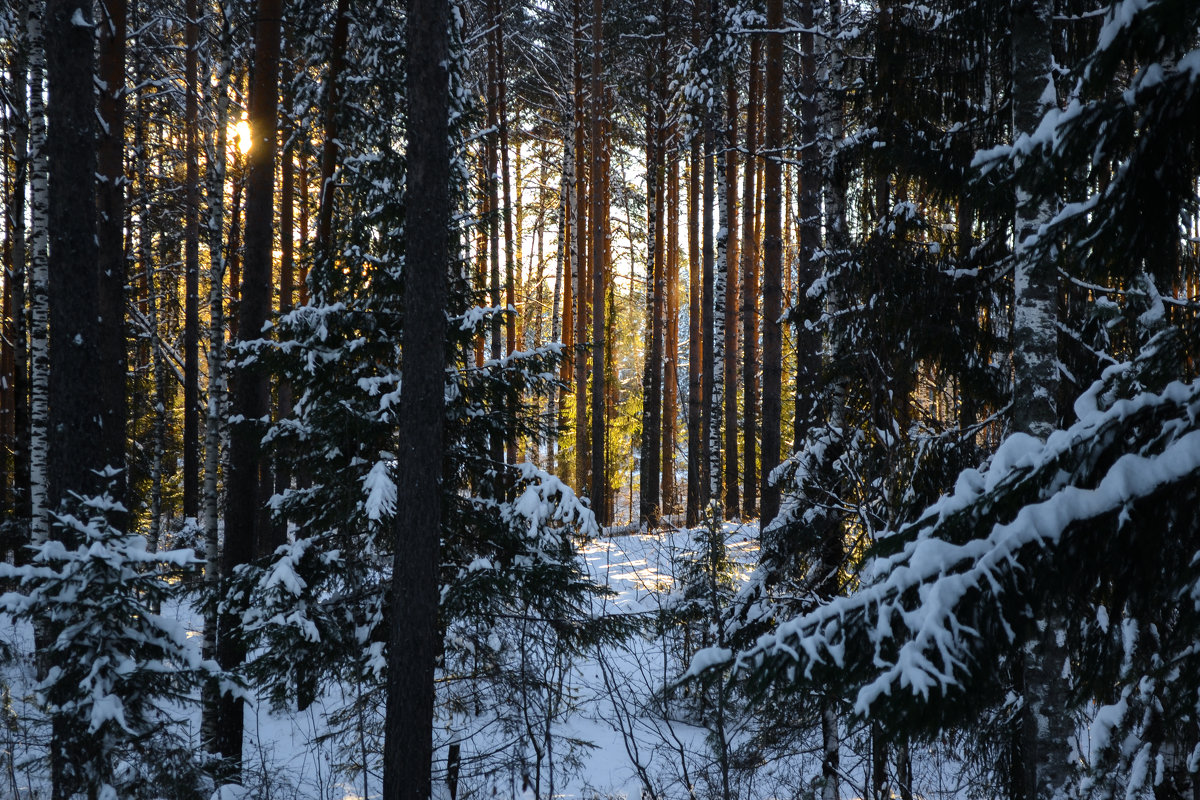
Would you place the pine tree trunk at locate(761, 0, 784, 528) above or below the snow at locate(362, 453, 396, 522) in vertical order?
above

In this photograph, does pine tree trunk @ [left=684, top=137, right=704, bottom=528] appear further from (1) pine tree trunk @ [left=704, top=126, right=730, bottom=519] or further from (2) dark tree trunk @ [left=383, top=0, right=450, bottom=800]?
(2) dark tree trunk @ [left=383, top=0, right=450, bottom=800]

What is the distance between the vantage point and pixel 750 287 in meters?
15.7

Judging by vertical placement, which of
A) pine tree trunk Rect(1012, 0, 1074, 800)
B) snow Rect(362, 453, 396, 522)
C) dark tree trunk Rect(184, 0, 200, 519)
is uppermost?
dark tree trunk Rect(184, 0, 200, 519)

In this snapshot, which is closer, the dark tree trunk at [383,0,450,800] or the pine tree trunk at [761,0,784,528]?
the dark tree trunk at [383,0,450,800]

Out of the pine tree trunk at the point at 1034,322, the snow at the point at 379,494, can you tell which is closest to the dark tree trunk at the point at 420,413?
the snow at the point at 379,494

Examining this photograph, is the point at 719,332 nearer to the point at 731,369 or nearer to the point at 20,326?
the point at 731,369

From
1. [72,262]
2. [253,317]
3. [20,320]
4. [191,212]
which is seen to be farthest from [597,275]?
[72,262]

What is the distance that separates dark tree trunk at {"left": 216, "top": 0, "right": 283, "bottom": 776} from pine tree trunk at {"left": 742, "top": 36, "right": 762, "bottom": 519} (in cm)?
858

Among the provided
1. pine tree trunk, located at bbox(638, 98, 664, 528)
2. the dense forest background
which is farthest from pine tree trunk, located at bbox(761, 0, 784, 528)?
pine tree trunk, located at bbox(638, 98, 664, 528)

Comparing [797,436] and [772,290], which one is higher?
[772,290]

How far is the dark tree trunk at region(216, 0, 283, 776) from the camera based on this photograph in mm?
7512

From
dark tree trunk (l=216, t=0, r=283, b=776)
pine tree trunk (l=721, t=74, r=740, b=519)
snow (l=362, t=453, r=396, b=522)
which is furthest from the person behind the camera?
pine tree trunk (l=721, t=74, r=740, b=519)

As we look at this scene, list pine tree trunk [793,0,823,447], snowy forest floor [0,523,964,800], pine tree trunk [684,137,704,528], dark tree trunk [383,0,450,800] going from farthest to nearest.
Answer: pine tree trunk [684,137,704,528] → pine tree trunk [793,0,823,447] → snowy forest floor [0,523,964,800] → dark tree trunk [383,0,450,800]

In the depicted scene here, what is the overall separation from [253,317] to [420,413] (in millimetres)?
3490
